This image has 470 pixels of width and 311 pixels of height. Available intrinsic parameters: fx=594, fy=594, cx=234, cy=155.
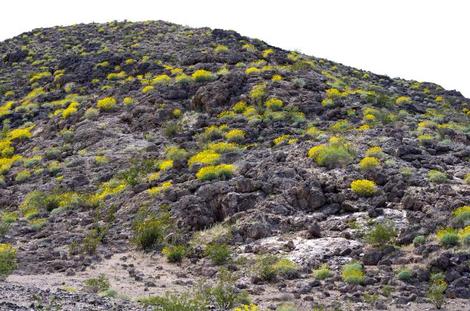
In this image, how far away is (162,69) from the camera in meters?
35.8

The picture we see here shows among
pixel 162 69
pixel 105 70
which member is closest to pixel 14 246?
pixel 162 69

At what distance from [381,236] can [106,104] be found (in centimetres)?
1916

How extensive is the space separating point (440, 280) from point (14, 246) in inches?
499

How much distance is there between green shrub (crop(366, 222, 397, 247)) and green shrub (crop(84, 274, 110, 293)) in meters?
6.99

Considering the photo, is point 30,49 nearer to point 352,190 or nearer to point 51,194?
point 51,194

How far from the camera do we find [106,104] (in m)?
31.0

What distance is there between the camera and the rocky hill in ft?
46.4

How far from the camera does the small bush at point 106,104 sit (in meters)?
30.8

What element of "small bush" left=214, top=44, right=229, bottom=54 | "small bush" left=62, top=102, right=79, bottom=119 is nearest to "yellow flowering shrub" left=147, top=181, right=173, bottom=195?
"small bush" left=62, top=102, right=79, bottom=119

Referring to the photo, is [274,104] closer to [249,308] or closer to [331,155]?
[331,155]

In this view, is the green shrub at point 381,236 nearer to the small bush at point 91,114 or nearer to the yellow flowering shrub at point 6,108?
the small bush at point 91,114

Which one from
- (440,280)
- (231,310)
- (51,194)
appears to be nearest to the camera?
(231,310)

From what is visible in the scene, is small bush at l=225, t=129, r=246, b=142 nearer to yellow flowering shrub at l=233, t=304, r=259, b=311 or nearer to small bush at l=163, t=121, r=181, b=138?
small bush at l=163, t=121, r=181, b=138

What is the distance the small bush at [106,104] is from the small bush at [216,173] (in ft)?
36.8
